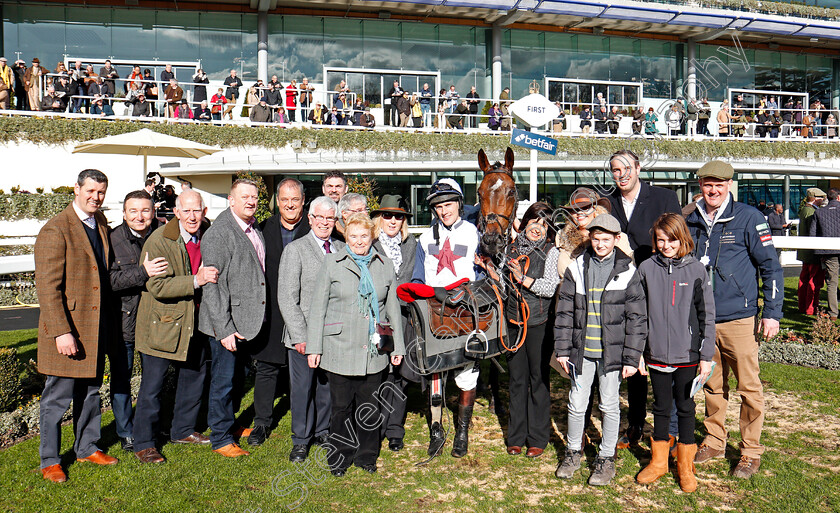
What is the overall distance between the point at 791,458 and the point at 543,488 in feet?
6.56

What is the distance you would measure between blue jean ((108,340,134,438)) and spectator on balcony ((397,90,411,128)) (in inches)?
723

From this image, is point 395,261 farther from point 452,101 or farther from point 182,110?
point 452,101

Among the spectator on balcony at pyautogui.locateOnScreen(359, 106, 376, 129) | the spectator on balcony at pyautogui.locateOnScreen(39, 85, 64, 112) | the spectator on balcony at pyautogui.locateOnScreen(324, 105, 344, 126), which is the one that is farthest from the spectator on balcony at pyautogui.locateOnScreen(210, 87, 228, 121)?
the spectator on balcony at pyautogui.locateOnScreen(359, 106, 376, 129)

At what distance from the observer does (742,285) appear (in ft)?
13.9

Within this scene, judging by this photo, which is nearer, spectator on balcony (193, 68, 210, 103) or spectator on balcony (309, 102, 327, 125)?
spectator on balcony (193, 68, 210, 103)

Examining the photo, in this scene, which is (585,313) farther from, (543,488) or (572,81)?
(572,81)

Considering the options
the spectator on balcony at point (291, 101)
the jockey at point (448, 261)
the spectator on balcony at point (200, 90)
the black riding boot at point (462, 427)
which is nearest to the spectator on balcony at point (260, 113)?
the spectator on balcony at point (291, 101)

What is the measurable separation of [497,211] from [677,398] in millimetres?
1838

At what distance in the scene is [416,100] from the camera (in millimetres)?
22641

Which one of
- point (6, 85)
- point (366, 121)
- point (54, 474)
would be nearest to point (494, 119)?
point (366, 121)

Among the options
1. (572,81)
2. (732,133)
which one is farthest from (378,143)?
(732,133)

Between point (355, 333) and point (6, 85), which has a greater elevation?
point (6, 85)

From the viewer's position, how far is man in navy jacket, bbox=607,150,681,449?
456 cm

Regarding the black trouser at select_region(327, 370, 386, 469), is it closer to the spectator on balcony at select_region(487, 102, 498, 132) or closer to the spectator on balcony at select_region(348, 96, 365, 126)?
the spectator on balcony at select_region(348, 96, 365, 126)
